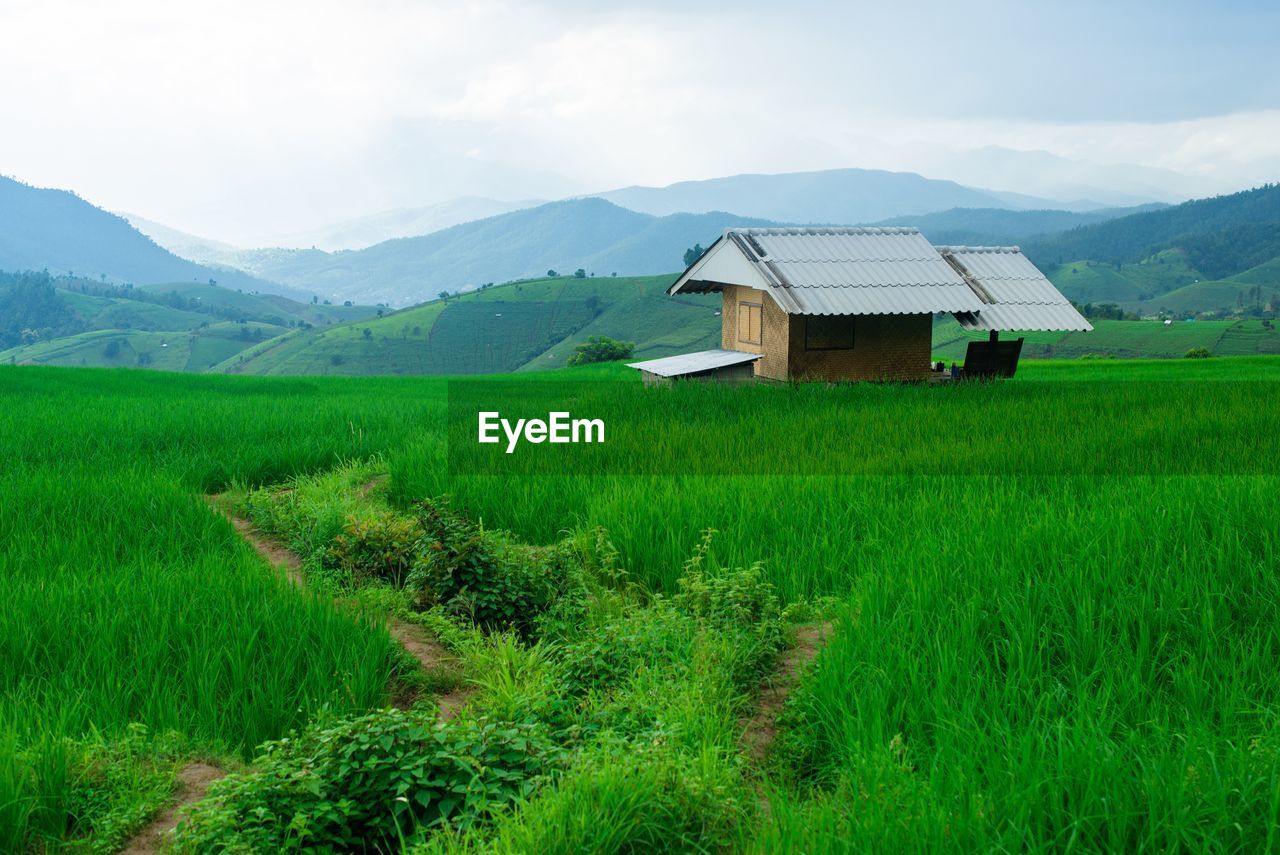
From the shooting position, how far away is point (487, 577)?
7.90 meters

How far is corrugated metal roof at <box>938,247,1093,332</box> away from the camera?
849 inches

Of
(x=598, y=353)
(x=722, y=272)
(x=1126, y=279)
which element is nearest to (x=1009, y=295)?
(x=722, y=272)

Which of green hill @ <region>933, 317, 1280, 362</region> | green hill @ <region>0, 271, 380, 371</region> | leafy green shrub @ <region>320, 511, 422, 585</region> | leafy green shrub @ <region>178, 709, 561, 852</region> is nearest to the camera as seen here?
leafy green shrub @ <region>178, 709, 561, 852</region>

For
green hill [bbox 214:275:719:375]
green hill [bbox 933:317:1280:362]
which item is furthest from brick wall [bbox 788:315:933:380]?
green hill [bbox 214:275:719:375]

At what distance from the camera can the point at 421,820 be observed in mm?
4375

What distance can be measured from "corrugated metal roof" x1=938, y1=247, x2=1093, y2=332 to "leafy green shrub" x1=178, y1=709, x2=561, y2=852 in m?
19.0

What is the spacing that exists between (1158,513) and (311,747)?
20.1ft

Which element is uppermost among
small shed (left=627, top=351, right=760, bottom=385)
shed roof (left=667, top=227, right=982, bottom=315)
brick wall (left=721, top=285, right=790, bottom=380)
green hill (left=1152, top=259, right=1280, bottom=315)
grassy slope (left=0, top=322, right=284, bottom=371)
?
green hill (left=1152, top=259, right=1280, bottom=315)

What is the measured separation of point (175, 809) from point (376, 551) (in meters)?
4.41

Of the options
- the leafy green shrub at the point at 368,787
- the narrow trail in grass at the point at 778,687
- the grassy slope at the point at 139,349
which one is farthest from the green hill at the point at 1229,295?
the leafy green shrub at the point at 368,787

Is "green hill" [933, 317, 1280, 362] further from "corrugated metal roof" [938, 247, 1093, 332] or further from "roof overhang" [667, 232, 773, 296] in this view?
"roof overhang" [667, 232, 773, 296]

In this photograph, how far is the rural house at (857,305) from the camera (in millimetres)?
21141

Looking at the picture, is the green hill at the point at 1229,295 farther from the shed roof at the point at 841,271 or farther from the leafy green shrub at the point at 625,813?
the leafy green shrub at the point at 625,813

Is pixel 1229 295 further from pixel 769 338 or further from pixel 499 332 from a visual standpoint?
pixel 769 338
